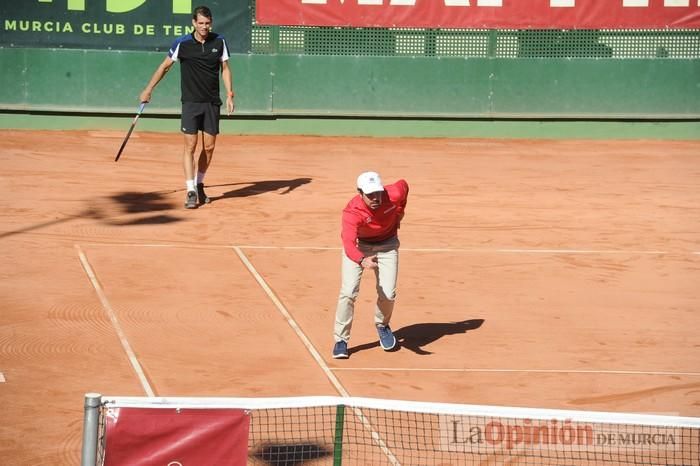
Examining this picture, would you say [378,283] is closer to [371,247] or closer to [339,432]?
[371,247]

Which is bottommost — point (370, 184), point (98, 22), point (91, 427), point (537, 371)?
point (537, 371)

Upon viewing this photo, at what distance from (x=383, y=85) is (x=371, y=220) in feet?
42.9

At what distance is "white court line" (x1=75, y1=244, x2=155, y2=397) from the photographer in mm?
9312

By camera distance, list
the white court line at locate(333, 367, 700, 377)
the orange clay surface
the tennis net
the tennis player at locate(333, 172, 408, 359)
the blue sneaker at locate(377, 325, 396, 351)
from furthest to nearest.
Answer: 1. the blue sneaker at locate(377, 325, 396, 351)
2. the white court line at locate(333, 367, 700, 377)
3. the tennis player at locate(333, 172, 408, 359)
4. the orange clay surface
5. the tennis net

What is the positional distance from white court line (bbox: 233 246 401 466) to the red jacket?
1.00 metres

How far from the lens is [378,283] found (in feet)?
33.0

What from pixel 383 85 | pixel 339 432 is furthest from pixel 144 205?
pixel 339 432

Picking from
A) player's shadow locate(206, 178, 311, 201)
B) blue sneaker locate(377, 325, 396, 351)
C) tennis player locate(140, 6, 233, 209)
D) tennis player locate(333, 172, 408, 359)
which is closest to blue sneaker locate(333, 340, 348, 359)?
tennis player locate(333, 172, 408, 359)

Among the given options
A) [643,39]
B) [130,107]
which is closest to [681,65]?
[643,39]

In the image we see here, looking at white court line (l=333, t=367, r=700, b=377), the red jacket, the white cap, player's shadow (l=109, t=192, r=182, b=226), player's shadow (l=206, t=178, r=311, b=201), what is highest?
the white cap

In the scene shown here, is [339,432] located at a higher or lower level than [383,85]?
lower

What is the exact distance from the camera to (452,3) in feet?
73.6

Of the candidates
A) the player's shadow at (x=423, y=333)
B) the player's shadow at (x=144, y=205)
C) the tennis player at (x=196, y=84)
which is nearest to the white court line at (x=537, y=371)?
the player's shadow at (x=423, y=333)

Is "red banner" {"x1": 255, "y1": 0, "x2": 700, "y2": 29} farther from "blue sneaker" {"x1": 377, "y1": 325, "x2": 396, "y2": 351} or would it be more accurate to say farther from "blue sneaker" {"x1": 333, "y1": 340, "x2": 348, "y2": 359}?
"blue sneaker" {"x1": 333, "y1": 340, "x2": 348, "y2": 359}
